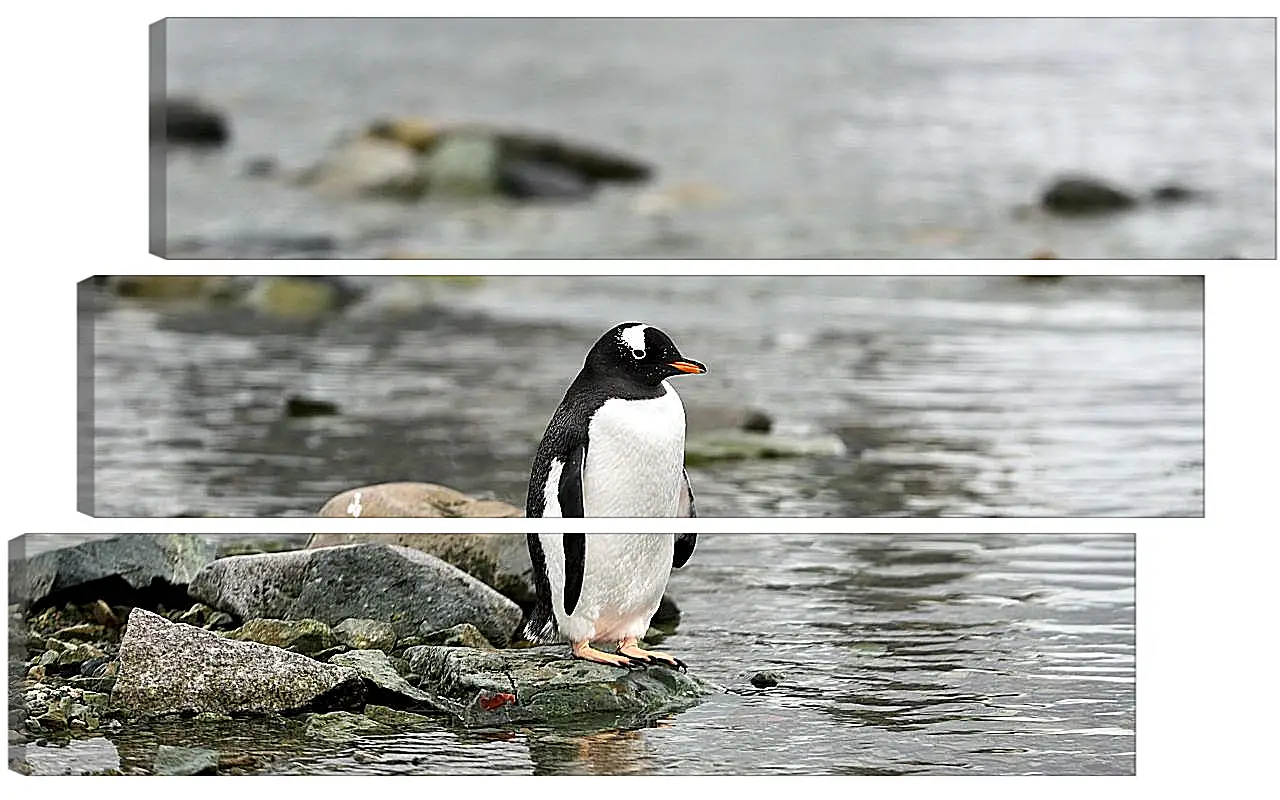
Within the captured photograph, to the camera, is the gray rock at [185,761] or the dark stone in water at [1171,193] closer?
the gray rock at [185,761]

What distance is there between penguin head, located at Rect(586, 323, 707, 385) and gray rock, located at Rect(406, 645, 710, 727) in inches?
10.8

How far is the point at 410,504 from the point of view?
68.1 inches

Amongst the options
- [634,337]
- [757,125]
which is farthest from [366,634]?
[757,125]

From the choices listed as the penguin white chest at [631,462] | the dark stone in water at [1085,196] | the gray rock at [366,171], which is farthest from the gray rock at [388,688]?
the dark stone in water at [1085,196]

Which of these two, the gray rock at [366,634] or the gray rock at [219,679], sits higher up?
the gray rock at [366,634]

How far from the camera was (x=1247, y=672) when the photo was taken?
1688 millimetres

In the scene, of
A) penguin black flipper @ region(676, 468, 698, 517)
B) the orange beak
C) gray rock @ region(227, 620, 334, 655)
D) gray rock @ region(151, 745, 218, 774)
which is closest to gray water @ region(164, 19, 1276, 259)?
the orange beak

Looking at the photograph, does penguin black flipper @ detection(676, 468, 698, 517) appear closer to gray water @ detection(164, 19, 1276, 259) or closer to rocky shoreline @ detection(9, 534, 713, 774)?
rocky shoreline @ detection(9, 534, 713, 774)

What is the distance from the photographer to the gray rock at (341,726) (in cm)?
167

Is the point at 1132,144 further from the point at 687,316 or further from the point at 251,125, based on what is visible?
the point at 251,125

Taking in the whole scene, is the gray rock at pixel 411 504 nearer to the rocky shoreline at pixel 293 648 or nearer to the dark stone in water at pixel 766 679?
the rocky shoreline at pixel 293 648

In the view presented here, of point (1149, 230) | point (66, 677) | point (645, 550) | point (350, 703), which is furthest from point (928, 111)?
point (66, 677)
